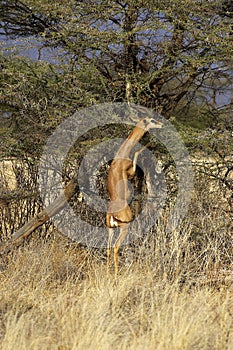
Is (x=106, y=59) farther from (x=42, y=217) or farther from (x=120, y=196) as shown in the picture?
(x=120, y=196)

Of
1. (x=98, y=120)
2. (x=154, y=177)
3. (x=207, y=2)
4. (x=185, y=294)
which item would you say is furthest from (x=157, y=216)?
(x=207, y=2)

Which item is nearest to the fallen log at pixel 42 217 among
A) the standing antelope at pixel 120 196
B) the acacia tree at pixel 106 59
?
the acacia tree at pixel 106 59

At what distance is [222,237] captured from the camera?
6.93 m

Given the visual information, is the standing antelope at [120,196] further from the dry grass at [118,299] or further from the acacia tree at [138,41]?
the acacia tree at [138,41]

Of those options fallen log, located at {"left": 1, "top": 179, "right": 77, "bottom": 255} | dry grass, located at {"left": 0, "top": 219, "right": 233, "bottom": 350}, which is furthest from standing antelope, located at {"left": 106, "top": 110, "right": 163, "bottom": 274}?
fallen log, located at {"left": 1, "top": 179, "right": 77, "bottom": 255}

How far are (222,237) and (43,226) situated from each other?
96.5 inches

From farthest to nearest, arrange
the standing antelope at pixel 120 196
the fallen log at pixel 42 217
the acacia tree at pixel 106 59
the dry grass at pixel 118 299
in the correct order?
1. the acacia tree at pixel 106 59
2. the fallen log at pixel 42 217
3. the standing antelope at pixel 120 196
4. the dry grass at pixel 118 299

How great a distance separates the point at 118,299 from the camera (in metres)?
5.10

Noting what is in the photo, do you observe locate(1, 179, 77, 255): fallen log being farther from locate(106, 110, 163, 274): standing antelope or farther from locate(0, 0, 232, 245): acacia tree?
locate(106, 110, 163, 274): standing antelope

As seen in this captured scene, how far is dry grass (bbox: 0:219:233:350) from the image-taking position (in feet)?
13.8

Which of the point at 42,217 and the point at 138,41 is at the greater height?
the point at 138,41

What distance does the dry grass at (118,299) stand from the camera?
4195 mm

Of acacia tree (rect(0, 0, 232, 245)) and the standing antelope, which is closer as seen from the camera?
the standing antelope

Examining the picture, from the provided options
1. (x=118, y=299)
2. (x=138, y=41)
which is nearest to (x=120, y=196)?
(x=118, y=299)
